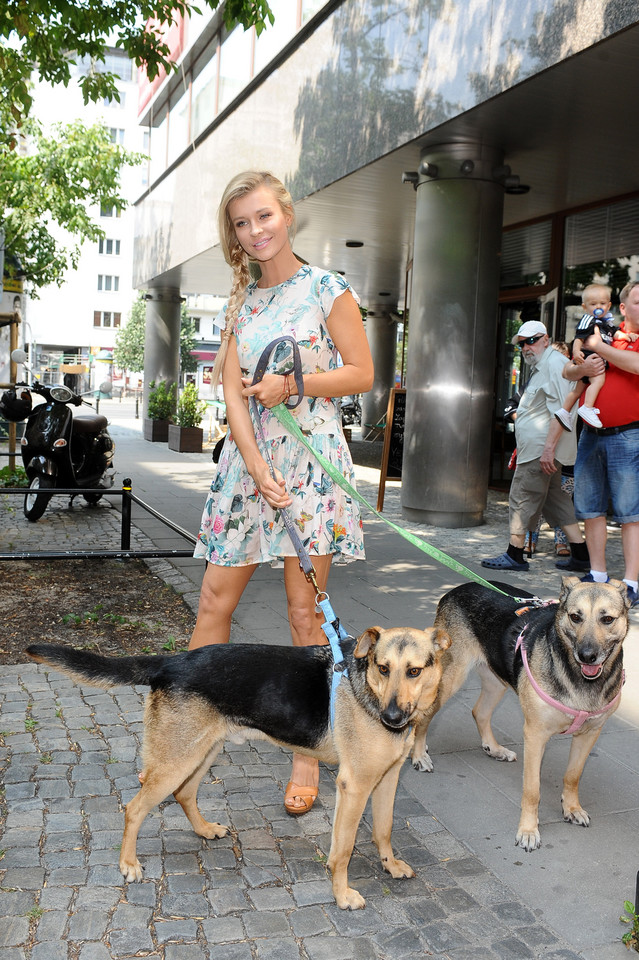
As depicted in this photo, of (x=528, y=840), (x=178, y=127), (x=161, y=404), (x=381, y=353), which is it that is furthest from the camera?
(x=381, y=353)

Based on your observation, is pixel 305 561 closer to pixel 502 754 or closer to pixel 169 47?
pixel 502 754

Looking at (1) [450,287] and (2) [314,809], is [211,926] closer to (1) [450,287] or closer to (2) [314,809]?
(2) [314,809]

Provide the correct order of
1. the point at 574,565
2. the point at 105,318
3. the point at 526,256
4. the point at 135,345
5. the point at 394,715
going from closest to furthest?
1. the point at 394,715
2. the point at 574,565
3. the point at 526,256
4. the point at 135,345
5. the point at 105,318

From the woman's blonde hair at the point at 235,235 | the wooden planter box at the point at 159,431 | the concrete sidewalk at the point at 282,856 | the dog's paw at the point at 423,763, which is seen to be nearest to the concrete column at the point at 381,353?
the wooden planter box at the point at 159,431

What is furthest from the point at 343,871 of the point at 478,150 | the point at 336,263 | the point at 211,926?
the point at 336,263

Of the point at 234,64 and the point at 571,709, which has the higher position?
the point at 234,64

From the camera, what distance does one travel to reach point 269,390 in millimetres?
3090

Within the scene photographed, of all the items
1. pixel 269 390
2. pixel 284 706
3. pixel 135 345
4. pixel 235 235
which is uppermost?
pixel 135 345

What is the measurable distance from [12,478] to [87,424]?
2.23 m

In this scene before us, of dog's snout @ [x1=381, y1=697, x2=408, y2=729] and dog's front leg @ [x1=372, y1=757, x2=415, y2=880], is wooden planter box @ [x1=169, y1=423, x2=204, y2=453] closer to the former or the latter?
dog's front leg @ [x1=372, y1=757, x2=415, y2=880]

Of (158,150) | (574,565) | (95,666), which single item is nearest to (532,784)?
(95,666)

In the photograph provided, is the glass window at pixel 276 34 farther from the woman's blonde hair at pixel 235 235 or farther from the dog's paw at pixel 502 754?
the dog's paw at pixel 502 754

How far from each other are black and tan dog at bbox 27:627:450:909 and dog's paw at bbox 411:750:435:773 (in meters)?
0.87

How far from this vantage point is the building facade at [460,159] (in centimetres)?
814
